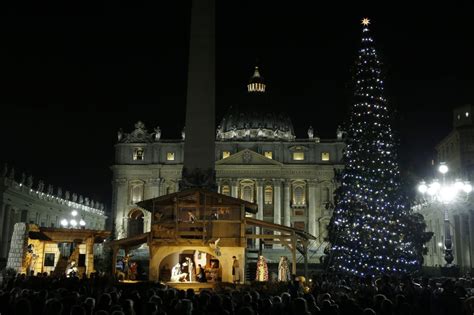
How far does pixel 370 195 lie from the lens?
28297 millimetres

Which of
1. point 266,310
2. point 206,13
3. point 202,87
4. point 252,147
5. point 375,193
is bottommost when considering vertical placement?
point 266,310

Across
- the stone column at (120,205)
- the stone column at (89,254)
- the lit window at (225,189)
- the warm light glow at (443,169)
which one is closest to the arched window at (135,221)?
the stone column at (120,205)

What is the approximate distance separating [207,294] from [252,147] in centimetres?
8055

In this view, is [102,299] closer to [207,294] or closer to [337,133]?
[207,294]

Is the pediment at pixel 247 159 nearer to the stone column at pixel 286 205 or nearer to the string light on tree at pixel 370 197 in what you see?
the stone column at pixel 286 205

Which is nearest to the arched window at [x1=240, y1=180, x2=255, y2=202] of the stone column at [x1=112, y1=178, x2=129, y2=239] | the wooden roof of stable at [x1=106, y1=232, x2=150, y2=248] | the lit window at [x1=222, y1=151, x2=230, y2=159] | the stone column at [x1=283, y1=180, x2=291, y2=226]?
the stone column at [x1=283, y1=180, x2=291, y2=226]

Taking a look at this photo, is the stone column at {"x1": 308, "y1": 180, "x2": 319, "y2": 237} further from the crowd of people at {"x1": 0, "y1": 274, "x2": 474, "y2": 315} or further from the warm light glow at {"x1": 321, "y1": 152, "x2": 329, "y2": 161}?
the crowd of people at {"x1": 0, "y1": 274, "x2": 474, "y2": 315}

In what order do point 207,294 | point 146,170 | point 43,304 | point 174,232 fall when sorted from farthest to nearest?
1. point 146,170
2. point 174,232
3. point 207,294
4. point 43,304

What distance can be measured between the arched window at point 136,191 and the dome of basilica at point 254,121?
19623 millimetres

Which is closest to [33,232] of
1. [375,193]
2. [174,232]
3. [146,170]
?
[174,232]

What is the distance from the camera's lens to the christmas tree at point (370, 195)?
90.8 feet

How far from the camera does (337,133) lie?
9519 cm

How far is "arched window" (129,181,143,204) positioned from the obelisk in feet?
217

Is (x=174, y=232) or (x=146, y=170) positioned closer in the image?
(x=174, y=232)
